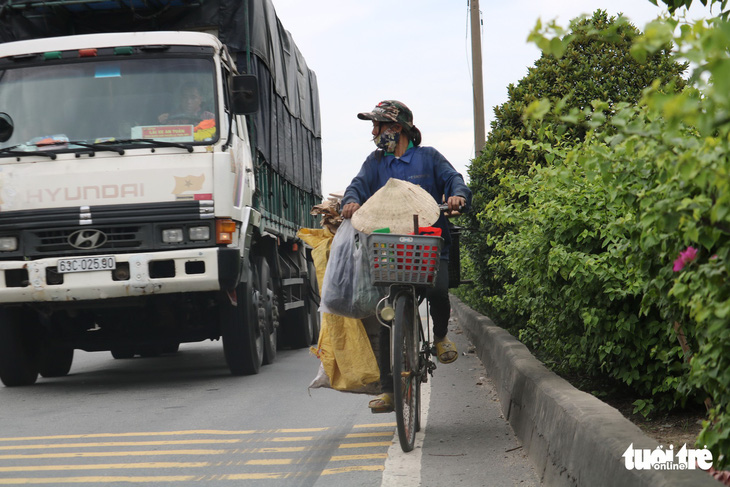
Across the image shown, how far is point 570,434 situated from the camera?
152 inches

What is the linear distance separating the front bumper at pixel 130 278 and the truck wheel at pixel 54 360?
157 centimetres

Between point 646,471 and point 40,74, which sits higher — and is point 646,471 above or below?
below

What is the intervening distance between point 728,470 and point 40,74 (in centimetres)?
730

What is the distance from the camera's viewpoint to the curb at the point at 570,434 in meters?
2.97

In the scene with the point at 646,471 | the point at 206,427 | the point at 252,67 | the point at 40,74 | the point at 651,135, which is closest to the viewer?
the point at 651,135

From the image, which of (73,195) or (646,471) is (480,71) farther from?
(646,471)

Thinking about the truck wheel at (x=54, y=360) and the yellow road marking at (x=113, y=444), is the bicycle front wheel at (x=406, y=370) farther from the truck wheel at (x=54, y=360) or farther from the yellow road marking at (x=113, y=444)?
the truck wheel at (x=54, y=360)

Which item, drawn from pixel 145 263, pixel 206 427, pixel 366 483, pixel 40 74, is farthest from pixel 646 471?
pixel 40 74

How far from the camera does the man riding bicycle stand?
5703 millimetres

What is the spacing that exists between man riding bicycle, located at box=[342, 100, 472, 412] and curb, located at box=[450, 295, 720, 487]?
57 cm

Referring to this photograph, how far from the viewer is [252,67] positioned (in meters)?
9.89

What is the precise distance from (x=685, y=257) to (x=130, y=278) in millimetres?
6073

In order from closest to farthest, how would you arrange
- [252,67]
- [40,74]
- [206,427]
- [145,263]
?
[206,427]
[145,263]
[40,74]
[252,67]

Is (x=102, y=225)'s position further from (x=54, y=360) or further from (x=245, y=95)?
(x=54, y=360)
